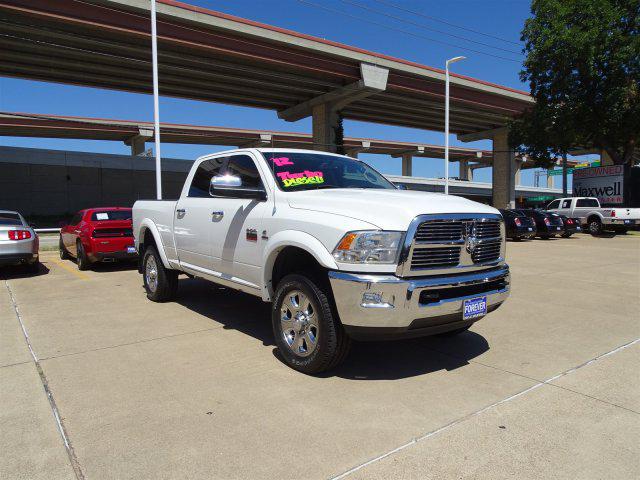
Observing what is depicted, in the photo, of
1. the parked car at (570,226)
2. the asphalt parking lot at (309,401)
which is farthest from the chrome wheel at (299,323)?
the parked car at (570,226)

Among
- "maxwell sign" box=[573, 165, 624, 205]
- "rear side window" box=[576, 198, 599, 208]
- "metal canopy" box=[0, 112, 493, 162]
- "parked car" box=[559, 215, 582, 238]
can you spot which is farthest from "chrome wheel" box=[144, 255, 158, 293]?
"metal canopy" box=[0, 112, 493, 162]

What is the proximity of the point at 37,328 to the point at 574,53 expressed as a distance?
27127 mm

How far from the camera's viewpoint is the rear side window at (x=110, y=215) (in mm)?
10391

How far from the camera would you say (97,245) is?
32.2 feet

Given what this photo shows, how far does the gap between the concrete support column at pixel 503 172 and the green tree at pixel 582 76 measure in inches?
716

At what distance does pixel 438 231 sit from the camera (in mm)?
3781

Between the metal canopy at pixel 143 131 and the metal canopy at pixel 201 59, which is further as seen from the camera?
the metal canopy at pixel 143 131

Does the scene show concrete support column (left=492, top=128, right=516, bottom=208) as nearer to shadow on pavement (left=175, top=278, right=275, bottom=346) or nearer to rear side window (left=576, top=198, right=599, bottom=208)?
rear side window (left=576, top=198, right=599, bottom=208)

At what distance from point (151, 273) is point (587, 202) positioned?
2406 centimetres

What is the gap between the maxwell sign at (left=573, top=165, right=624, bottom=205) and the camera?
86.9ft

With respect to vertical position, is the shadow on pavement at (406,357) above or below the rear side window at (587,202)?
below

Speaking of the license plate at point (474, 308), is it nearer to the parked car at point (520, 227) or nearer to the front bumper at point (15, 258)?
the front bumper at point (15, 258)

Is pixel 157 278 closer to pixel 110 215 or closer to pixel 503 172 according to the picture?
pixel 110 215

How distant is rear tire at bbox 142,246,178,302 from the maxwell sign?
27478 millimetres
